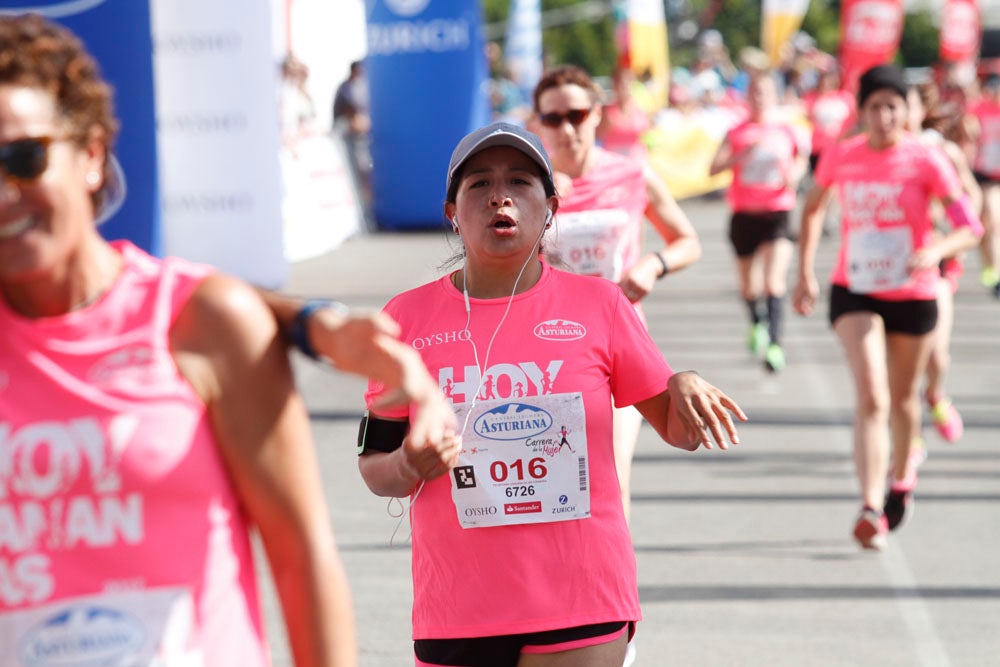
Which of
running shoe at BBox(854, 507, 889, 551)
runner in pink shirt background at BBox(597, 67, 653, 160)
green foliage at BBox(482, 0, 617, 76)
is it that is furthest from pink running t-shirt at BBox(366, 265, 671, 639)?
green foliage at BBox(482, 0, 617, 76)

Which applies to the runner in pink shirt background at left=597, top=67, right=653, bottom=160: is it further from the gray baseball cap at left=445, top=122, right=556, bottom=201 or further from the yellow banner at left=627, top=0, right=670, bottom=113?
the gray baseball cap at left=445, top=122, right=556, bottom=201

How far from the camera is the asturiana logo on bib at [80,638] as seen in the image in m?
2.14

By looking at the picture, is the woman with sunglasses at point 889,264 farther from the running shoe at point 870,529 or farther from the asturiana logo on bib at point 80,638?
the asturiana logo on bib at point 80,638

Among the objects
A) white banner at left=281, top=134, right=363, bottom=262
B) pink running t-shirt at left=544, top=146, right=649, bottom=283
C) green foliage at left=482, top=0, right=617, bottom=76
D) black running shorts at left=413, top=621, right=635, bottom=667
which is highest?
pink running t-shirt at left=544, top=146, right=649, bottom=283

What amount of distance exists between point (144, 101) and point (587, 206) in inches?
122

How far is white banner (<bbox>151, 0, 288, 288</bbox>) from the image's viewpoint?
476 inches

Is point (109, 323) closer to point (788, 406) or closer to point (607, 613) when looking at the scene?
point (607, 613)

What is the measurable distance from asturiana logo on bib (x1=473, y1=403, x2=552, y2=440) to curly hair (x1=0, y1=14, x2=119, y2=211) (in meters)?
1.47

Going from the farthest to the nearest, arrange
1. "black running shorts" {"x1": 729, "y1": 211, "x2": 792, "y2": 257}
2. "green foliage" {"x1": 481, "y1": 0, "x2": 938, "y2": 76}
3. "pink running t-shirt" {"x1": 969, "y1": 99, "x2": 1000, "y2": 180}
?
"green foliage" {"x1": 481, "y1": 0, "x2": 938, "y2": 76}
"pink running t-shirt" {"x1": 969, "y1": 99, "x2": 1000, "y2": 180}
"black running shorts" {"x1": 729, "y1": 211, "x2": 792, "y2": 257}

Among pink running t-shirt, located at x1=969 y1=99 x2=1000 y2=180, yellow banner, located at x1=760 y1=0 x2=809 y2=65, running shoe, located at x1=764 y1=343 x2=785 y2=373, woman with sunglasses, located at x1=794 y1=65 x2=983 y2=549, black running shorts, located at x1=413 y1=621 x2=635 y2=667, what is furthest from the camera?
yellow banner, located at x1=760 y1=0 x2=809 y2=65

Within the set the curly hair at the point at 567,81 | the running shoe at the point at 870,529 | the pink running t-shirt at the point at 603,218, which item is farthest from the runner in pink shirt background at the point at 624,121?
the pink running t-shirt at the point at 603,218

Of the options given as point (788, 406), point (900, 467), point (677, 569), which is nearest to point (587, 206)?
point (677, 569)

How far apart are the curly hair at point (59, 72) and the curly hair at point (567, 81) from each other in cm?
406

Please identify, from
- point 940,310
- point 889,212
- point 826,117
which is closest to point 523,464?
point 889,212
